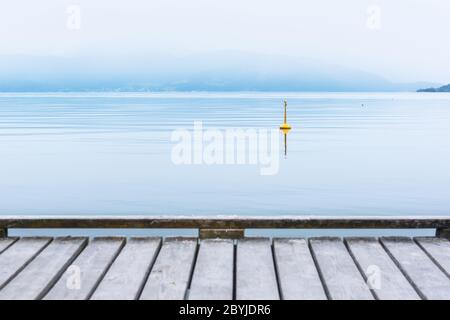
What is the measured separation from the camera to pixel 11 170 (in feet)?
80.3

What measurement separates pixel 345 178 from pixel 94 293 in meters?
19.1

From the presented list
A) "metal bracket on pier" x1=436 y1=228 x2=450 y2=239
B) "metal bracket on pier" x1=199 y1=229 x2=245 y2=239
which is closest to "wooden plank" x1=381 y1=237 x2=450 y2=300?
"metal bracket on pier" x1=436 y1=228 x2=450 y2=239

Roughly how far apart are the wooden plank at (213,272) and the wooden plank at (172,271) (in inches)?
2.9

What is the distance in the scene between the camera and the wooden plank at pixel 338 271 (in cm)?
409

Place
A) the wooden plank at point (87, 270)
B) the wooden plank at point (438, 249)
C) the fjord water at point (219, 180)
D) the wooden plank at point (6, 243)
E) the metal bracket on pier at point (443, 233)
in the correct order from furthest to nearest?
the fjord water at point (219, 180), the metal bracket on pier at point (443, 233), the wooden plank at point (6, 243), the wooden plank at point (438, 249), the wooden plank at point (87, 270)

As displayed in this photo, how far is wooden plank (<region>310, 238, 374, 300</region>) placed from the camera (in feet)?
13.4

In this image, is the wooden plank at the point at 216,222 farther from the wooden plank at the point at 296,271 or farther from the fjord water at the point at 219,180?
the fjord water at the point at 219,180

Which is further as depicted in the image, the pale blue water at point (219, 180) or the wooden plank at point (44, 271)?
the pale blue water at point (219, 180)

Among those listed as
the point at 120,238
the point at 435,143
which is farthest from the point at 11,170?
the point at 435,143

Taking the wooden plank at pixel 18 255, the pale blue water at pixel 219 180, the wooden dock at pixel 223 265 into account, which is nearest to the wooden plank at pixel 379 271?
the wooden dock at pixel 223 265

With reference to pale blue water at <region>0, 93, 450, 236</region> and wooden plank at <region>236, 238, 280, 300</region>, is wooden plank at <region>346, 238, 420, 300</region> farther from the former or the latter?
pale blue water at <region>0, 93, 450, 236</region>

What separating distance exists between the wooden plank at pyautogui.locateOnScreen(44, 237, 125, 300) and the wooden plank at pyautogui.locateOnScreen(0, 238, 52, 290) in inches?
16.5

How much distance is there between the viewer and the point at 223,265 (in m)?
4.73

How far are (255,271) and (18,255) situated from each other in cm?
215
